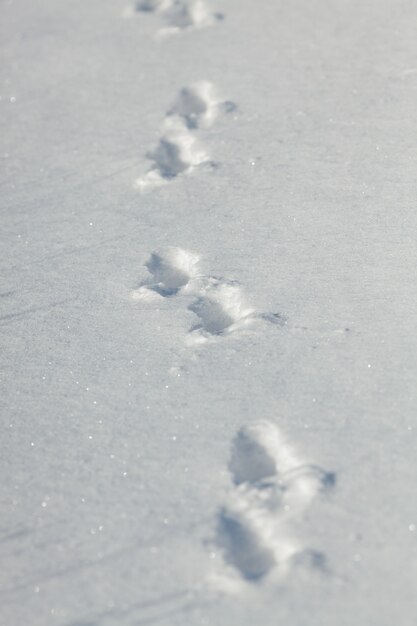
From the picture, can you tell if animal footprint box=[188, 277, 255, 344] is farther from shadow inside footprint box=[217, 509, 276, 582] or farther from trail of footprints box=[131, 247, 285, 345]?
shadow inside footprint box=[217, 509, 276, 582]

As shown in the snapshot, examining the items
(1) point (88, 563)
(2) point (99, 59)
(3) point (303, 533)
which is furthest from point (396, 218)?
(2) point (99, 59)

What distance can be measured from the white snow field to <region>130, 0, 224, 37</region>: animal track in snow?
1.7 inches

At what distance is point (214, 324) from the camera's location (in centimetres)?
231

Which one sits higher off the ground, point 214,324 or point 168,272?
point 168,272

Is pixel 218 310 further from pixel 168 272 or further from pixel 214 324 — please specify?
pixel 168 272

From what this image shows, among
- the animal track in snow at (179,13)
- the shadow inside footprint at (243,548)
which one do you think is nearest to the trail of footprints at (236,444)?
the shadow inside footprint at (243,548)

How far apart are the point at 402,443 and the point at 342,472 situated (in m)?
0.16

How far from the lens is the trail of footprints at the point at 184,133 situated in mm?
2949

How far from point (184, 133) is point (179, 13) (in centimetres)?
109

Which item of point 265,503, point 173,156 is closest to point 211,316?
point 265,503

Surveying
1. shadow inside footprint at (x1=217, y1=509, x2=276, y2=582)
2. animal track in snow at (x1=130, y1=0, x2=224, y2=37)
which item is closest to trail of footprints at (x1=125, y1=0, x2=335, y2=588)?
shadow inside footprint at (x1=217, y1=509, x2=276, y2=582)

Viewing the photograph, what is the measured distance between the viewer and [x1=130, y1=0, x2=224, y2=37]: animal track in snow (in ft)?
12.4

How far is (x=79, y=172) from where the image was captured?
3.01m

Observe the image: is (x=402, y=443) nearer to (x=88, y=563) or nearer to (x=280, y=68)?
(x=88, y=563)
